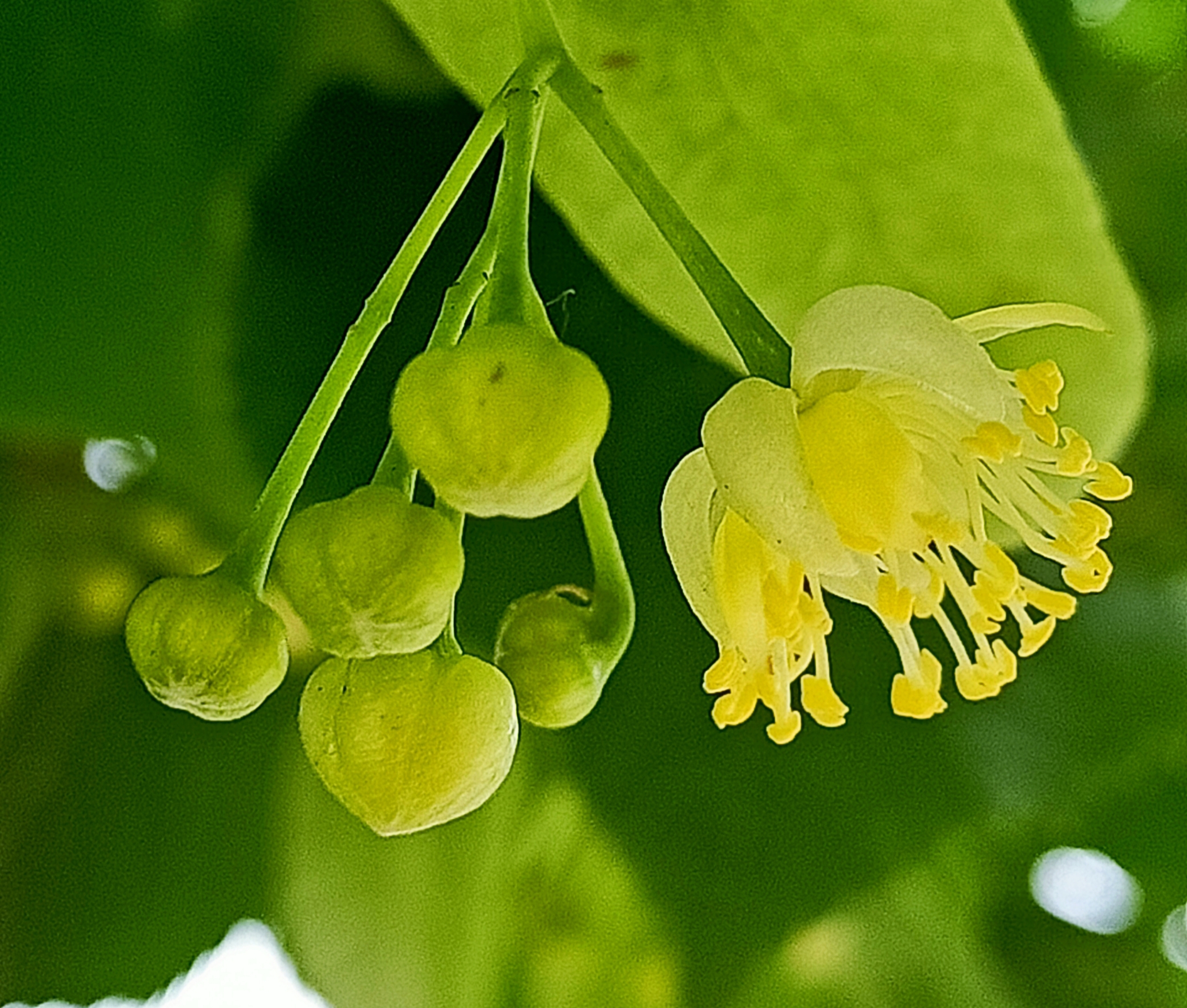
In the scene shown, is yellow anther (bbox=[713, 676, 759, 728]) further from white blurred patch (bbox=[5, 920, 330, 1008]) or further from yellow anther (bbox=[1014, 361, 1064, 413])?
white blurred patch (bbox=[5, 920, 330, 1008])

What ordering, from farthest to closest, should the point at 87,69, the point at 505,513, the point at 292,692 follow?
1. the point at 292,692
2. the point at 87,69
3. the point at 505,513

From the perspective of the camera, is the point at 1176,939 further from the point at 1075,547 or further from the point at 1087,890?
the point at 1075,547

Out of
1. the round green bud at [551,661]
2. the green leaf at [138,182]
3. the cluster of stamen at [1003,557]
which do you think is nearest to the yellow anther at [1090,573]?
the cluster of stamen at [1003,557]

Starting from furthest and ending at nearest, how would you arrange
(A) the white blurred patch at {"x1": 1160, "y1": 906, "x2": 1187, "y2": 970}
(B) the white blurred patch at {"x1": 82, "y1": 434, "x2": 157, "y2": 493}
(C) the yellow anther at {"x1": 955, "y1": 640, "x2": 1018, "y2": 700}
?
(A) the white blurred patch at {"x1": 1160, "y1": 906, "x2": 1187, "y2": 970} → (B) the white blurred patch at {"x1": 82, "y1": 434, "x2": 157, "y2": 493} → (C) the yellow anther at {"x1": 955, "y1": 640, "x2": 1018, "y2": 700}

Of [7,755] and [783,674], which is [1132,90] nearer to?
[783,674]

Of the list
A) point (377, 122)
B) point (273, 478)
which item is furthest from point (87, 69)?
point (273, 478)

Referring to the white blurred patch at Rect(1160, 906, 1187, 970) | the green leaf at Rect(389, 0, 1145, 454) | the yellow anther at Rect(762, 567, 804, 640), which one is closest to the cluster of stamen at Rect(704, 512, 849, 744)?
the yellow anther at Rect(762, 567, 804, 640)

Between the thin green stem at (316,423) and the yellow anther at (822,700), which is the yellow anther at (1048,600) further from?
the thin green stem at (316,423)
